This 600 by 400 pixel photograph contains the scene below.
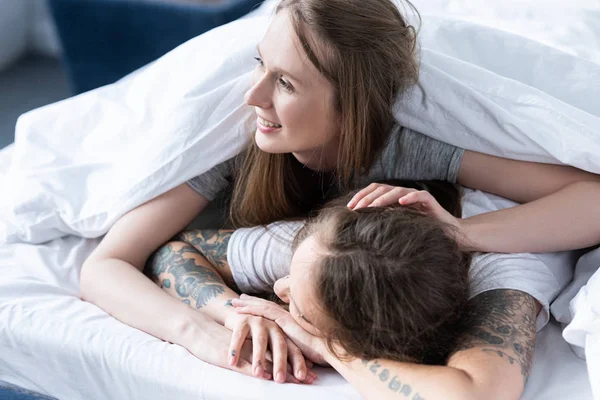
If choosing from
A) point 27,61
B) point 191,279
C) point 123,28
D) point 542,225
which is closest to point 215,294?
point 191,279

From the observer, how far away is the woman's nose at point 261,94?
1.19 metres

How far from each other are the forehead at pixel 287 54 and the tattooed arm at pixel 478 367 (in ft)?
1.36

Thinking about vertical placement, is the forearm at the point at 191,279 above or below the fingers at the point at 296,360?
above

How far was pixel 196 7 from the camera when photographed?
2104 millimetres

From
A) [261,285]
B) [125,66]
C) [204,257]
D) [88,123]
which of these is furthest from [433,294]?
[125,66]

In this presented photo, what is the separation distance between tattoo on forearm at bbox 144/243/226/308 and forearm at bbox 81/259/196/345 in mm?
36

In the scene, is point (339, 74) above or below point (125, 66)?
above

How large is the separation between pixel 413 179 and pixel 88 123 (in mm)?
649

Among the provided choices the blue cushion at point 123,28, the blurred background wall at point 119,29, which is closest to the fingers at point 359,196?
the blurred background wall at point 119,29

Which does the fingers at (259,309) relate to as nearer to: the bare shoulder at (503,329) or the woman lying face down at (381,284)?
the woman lying face down at (381,284)

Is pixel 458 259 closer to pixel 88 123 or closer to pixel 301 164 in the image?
pixel 301 164

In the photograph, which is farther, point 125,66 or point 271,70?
point 125,66

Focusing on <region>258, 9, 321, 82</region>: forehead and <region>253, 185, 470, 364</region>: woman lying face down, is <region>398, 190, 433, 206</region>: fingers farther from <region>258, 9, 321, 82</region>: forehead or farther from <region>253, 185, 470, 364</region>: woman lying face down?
<region>258, 9, 321, 82</region>: forehead

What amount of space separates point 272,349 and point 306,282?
146mm
